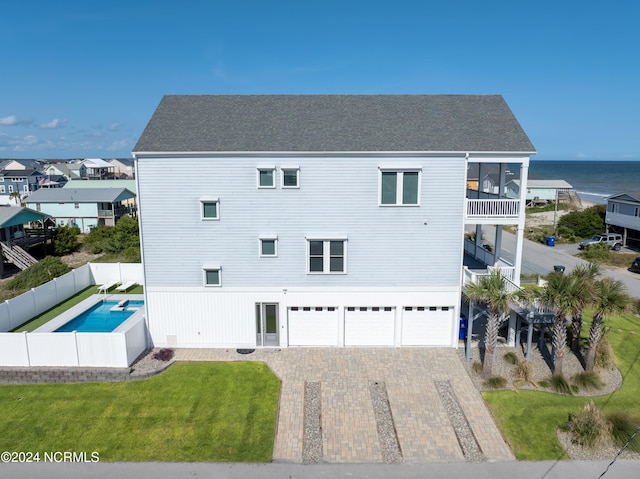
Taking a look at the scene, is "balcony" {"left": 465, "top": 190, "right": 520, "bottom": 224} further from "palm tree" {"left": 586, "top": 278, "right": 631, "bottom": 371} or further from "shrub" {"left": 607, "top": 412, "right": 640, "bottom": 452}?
"shrub" {"left": 607, "top": 412, "right": 640, "bottom": 452}

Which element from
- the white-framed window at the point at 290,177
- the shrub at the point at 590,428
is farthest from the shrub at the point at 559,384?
the white-framed window at the point at 290,177

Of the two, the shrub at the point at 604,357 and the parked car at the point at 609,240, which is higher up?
the parked car at the point at 609,240

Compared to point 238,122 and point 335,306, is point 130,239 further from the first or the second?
point 335,306

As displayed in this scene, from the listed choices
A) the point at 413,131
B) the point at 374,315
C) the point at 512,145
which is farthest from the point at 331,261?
the point at 512,145

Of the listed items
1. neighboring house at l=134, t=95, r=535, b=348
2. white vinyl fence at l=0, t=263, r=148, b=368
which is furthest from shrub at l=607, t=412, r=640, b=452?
white vinyl fence at l=0, t=263, r=148, b=368

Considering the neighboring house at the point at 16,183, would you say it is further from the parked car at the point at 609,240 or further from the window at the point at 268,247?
the parked car at the point at 609,240
